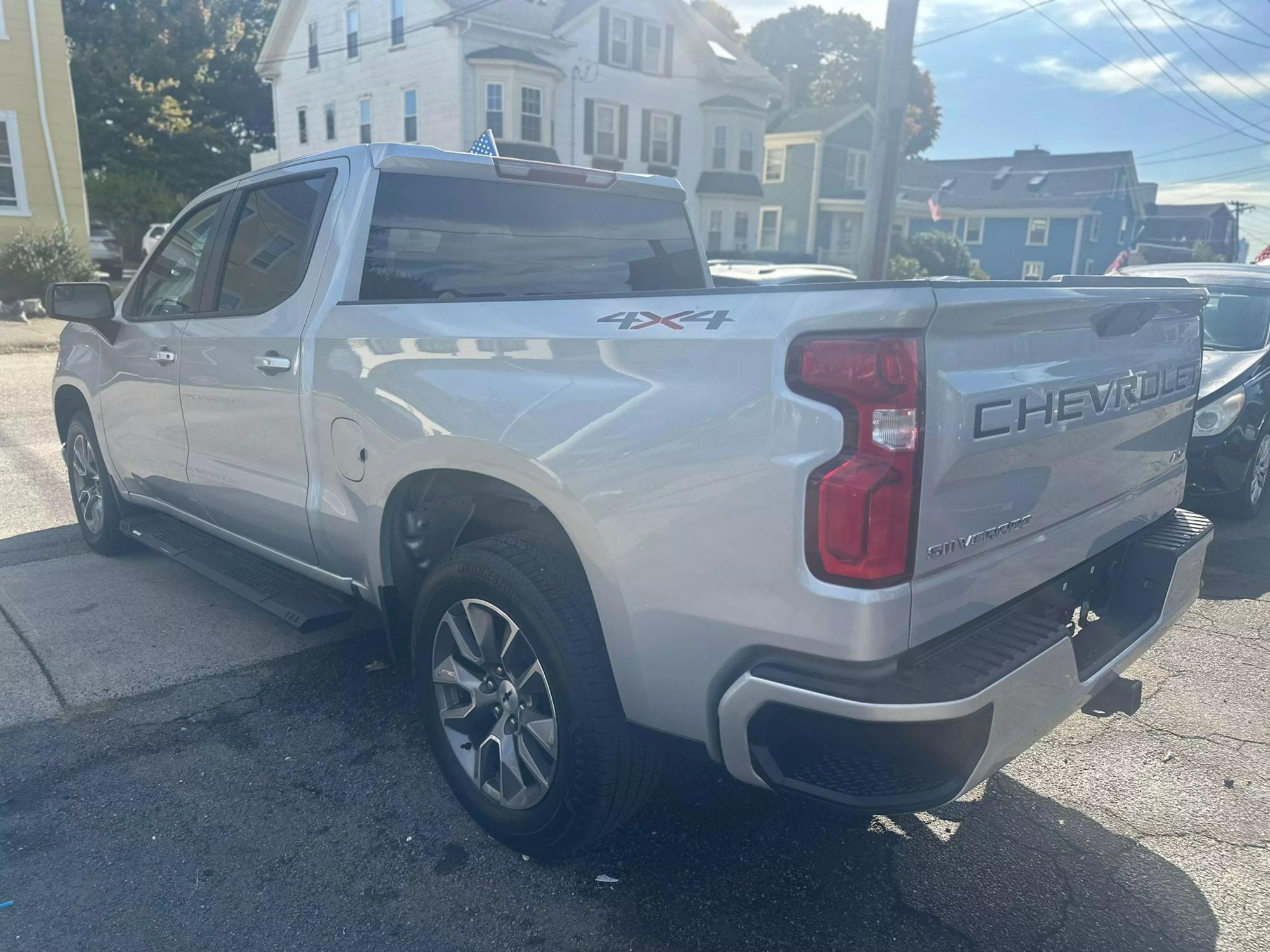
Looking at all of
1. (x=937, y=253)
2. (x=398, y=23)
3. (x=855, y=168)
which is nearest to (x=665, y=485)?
(x=398, y=23)

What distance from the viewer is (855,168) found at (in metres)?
41.2

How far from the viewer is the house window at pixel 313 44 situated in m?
32.2

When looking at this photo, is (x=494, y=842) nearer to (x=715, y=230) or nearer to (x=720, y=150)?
(x=715, y=230)

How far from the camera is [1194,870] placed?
2898mm

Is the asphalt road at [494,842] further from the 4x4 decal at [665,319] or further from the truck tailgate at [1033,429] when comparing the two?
the 4x4 decal at [665,319]

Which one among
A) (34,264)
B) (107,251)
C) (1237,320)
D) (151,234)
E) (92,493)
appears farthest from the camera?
(107,251)

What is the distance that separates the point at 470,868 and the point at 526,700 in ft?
1.76

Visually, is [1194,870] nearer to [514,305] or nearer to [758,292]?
[758,292]

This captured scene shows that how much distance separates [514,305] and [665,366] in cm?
65

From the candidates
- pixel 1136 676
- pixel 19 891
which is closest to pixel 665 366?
pixel 19 891

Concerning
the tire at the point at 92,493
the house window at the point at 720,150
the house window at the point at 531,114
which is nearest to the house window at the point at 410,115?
the house window at the point at 531,114

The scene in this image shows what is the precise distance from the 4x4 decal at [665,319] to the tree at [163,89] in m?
34.2

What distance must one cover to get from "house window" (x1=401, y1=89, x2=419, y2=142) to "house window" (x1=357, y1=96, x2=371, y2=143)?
6.68ft

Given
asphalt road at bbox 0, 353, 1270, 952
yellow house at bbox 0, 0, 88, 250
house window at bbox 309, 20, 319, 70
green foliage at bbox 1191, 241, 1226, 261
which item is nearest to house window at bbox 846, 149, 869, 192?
green foliage at bbox 1191, 241, 1226, 261
